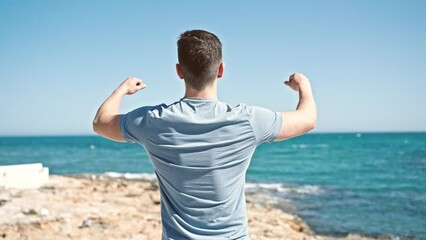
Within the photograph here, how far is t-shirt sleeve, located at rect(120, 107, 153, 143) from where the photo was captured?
2.03 metres

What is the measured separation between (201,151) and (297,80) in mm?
623

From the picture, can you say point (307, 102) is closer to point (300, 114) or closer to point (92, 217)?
point (300, 114)


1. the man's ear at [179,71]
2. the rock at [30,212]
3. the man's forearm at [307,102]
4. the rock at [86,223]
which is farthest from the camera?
the rock at [30,212]

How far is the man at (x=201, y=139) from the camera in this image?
2.00 m

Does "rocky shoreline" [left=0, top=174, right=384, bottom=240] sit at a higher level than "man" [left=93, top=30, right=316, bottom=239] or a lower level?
lower

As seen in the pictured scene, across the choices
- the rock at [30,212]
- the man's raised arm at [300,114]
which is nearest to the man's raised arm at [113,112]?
the man's raised arm at [300,114]

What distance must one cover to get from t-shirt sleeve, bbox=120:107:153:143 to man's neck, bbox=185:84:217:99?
18cm

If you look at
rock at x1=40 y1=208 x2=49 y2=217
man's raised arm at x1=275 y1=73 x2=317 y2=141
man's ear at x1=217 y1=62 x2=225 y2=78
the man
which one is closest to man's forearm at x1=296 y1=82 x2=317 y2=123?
man's raised arm at x1=275 y1=73 x2=317 y2=141

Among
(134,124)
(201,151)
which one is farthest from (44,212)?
(201,151)

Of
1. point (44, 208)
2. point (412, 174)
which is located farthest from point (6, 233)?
point (412, 174)

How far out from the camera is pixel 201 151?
2008 millimetres

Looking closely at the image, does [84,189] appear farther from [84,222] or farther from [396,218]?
[396,218]

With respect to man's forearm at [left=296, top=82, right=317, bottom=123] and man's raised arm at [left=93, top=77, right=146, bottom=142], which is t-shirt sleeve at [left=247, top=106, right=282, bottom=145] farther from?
man's raised arm at [left=93, top=77, right=146, bottom=142]

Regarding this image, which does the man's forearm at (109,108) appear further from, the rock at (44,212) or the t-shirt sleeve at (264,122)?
the rock at (44,212)
